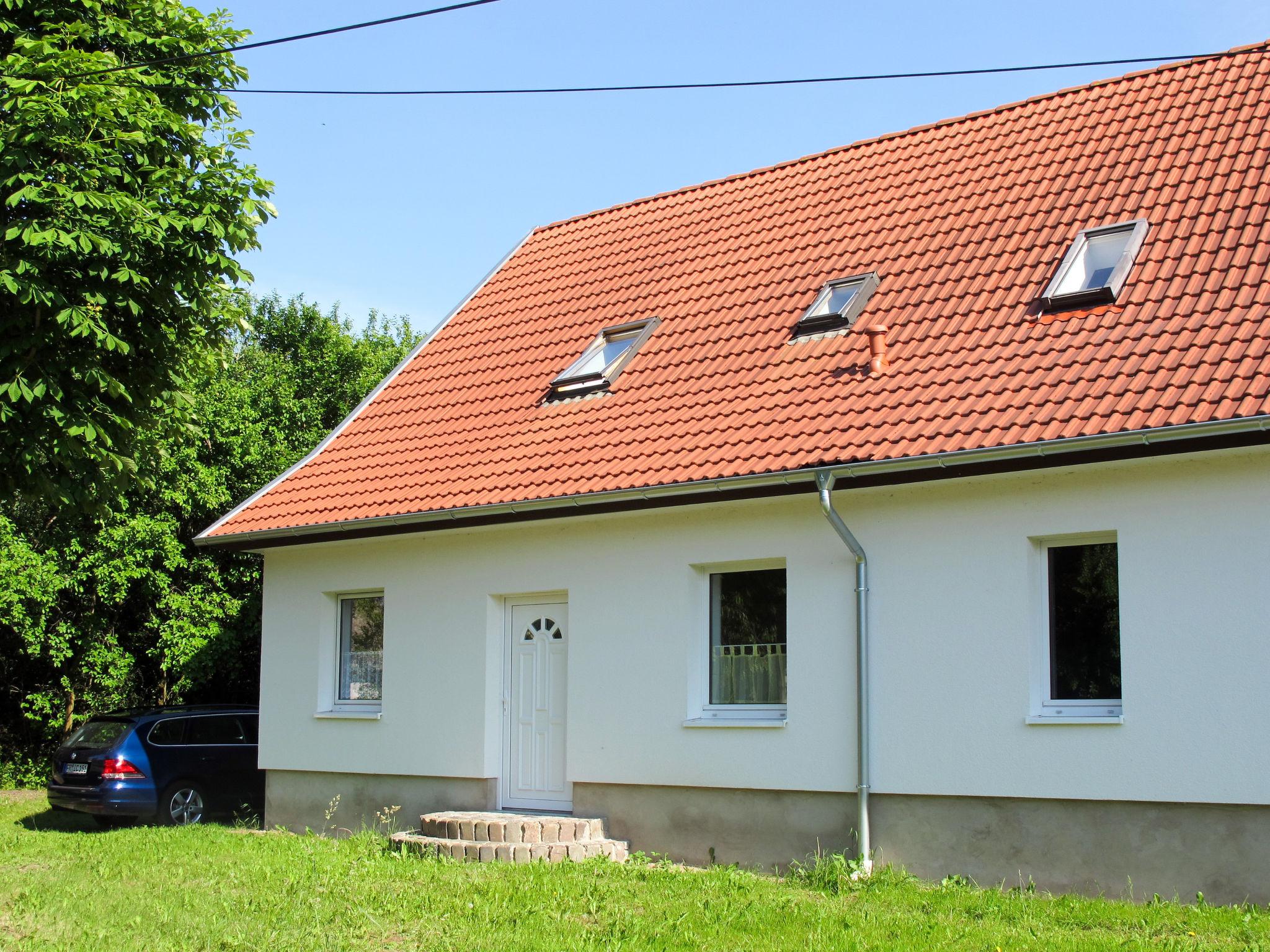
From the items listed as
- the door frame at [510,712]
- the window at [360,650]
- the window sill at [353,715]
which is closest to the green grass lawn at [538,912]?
the door frame at [510,712]

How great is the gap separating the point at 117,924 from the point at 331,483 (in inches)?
241

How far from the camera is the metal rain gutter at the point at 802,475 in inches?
341

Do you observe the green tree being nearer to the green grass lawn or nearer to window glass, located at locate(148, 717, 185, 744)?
the green grass lawn

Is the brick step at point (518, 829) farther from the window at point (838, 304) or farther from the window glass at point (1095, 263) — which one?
the window glass at point (1095, 263)

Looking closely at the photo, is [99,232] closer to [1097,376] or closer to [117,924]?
[117,924]

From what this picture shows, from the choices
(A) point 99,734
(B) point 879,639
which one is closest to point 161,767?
(A) point 99,734

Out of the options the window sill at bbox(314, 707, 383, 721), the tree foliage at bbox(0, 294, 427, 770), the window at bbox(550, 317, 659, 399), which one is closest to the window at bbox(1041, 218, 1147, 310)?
the window at bbox(550, 317, 659, 399)

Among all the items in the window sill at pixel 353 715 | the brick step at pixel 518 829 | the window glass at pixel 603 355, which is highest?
the window glass at pixel 603 355

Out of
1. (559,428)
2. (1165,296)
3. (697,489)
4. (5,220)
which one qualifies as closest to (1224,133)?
(1165,296)

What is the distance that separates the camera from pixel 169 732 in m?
15.9

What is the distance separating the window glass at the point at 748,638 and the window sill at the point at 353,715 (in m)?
4.11

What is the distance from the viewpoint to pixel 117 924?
8.98m

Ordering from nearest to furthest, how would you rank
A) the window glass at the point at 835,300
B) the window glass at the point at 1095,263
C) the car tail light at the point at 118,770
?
the window glass at the point at 1095,263 < the window glass at the point at 835,300 < the car tail light at the point at 118,770

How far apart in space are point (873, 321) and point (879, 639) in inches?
123
